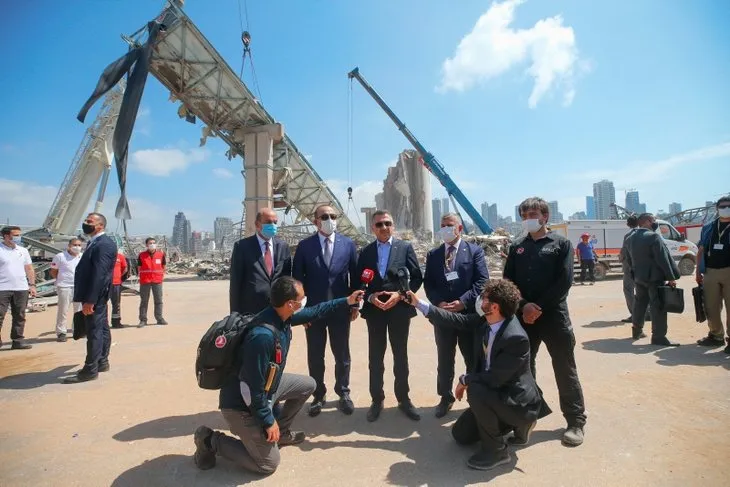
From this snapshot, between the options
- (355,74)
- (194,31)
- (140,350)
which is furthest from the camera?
(355,74)

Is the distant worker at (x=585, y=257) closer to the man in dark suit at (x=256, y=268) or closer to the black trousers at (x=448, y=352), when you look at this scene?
the black trousers at (x=448, y=352)

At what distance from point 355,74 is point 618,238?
805 inches

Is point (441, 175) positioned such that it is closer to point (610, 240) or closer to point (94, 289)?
point (610, 240)

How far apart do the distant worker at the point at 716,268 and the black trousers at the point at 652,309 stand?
1.68ft

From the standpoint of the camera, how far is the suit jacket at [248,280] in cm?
355

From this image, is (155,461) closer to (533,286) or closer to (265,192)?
(533,286)

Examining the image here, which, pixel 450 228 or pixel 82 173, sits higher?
pixel 82 173

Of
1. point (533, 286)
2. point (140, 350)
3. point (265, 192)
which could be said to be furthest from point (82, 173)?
point (533, 286)

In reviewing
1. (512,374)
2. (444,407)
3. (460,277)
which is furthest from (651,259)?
(512,374)

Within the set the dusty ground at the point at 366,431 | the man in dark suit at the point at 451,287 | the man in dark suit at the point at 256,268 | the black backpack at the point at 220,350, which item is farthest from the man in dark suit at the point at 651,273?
the black backpack at the point at 220,350

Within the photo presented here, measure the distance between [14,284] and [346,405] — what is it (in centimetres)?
615

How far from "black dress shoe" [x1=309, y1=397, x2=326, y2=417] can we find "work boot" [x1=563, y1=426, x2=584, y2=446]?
84.4 inches

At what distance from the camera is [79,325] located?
181 inches

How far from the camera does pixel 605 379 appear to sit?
14.1 feet
